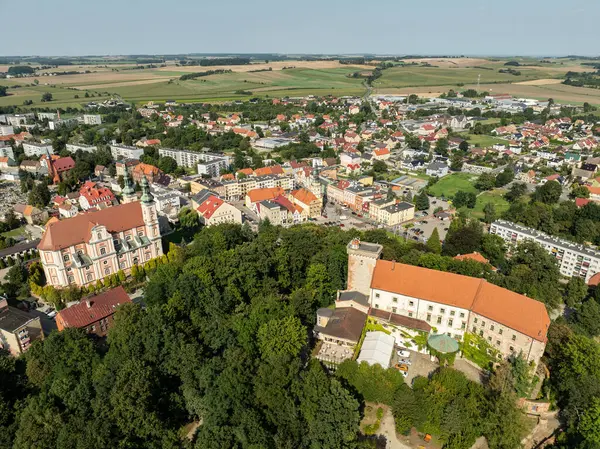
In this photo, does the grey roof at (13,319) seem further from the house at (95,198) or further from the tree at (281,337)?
the house at (95,198)

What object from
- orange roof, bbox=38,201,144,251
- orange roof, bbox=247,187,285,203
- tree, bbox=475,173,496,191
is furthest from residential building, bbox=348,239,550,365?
tree, bbox=475,173,496,191

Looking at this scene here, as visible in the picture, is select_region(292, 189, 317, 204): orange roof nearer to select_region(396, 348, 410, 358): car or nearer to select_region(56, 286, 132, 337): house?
select_region(56, 286, 132, 337): house

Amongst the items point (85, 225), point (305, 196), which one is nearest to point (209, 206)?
point (305, 196)

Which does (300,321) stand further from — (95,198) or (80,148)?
(80,148)

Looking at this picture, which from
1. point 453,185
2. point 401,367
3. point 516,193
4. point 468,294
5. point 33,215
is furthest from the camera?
point 453,185

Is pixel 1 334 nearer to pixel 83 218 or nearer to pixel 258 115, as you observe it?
pixel 83 218

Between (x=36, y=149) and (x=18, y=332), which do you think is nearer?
(x=18, y=332)

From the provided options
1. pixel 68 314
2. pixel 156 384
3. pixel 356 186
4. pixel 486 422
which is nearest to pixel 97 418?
pixel 156 384
